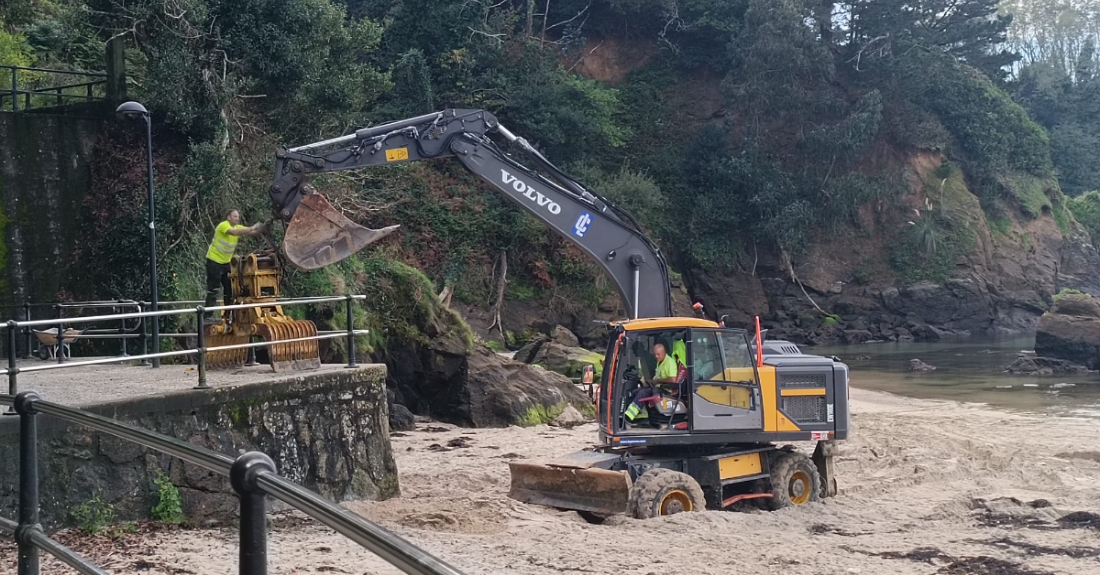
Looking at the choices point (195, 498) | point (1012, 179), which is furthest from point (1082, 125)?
point (195, 498)

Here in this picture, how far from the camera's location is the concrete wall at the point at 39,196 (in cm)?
1659

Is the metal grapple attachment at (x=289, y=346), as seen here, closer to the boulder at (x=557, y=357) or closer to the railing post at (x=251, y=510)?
the railing post at (x=251, y=510)

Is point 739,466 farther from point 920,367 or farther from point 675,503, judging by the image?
point 920,367

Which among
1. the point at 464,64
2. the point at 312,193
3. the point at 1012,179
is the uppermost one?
the point at 464,64

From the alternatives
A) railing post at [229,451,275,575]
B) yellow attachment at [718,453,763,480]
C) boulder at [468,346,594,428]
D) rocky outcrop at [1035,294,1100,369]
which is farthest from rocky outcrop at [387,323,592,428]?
rocky outcrop at [1035,294,1100,369]

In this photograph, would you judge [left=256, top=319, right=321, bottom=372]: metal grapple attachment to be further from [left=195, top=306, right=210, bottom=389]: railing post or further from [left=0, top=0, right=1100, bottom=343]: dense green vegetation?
[left=0, top=0, right=1100, bottom=343]: dense green vegetation

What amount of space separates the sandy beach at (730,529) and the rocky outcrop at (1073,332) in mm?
17188

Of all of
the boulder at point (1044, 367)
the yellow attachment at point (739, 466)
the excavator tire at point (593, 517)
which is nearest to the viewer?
the excavator tire at point (593, 517)

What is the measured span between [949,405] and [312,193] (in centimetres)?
1744

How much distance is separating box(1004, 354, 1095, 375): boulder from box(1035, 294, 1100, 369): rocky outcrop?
284mm

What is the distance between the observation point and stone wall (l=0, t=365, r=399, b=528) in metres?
7.71

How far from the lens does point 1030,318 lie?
161ft

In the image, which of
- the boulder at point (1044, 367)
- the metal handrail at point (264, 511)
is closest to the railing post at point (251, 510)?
the metal handrail at point (264, 511)

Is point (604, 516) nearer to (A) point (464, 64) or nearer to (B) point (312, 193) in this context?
(B) point (312, 193)
